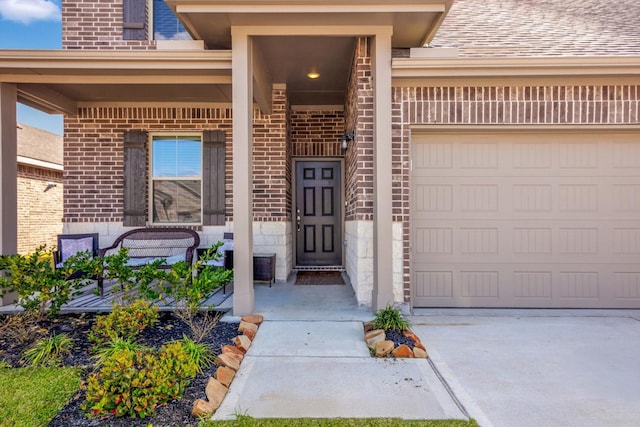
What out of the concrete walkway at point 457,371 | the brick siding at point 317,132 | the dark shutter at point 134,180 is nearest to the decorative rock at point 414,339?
the concrete walkway at point 457,371

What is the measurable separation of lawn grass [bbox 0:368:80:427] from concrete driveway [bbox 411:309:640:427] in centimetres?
250

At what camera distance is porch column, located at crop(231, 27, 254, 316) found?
389 cm

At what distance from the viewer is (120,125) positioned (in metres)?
5.90

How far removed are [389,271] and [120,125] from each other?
15.8ft

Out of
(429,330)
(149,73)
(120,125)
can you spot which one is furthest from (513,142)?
(120,125)

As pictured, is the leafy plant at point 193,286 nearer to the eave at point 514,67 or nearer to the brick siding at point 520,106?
the brick siding at point 520,106

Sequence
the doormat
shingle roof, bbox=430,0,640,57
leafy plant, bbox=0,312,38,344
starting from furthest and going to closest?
the doormat → shingle roof, bbox=430,0,640,57 → leafy plant, bbox=0,312,38,344

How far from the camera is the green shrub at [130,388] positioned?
209 cm

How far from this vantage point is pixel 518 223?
444 centimetres

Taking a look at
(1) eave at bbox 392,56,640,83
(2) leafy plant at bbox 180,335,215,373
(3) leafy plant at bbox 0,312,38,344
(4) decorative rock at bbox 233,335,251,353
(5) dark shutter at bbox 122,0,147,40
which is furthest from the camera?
(5) dark shutter at bbox 122,0,147,40

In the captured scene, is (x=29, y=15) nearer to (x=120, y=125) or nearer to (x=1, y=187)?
(x=120, y=125)

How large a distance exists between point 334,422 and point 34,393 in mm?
1935

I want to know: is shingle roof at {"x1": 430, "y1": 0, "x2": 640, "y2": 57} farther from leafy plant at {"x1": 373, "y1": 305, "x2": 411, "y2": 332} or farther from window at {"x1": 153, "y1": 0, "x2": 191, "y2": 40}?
window at {"x1": 153, "y1": 0, "x2": 191, "y2": 40}

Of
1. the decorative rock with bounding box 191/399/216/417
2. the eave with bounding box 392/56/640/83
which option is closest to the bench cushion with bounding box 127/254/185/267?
the decorative rock with bounding box 191/399/216/417
